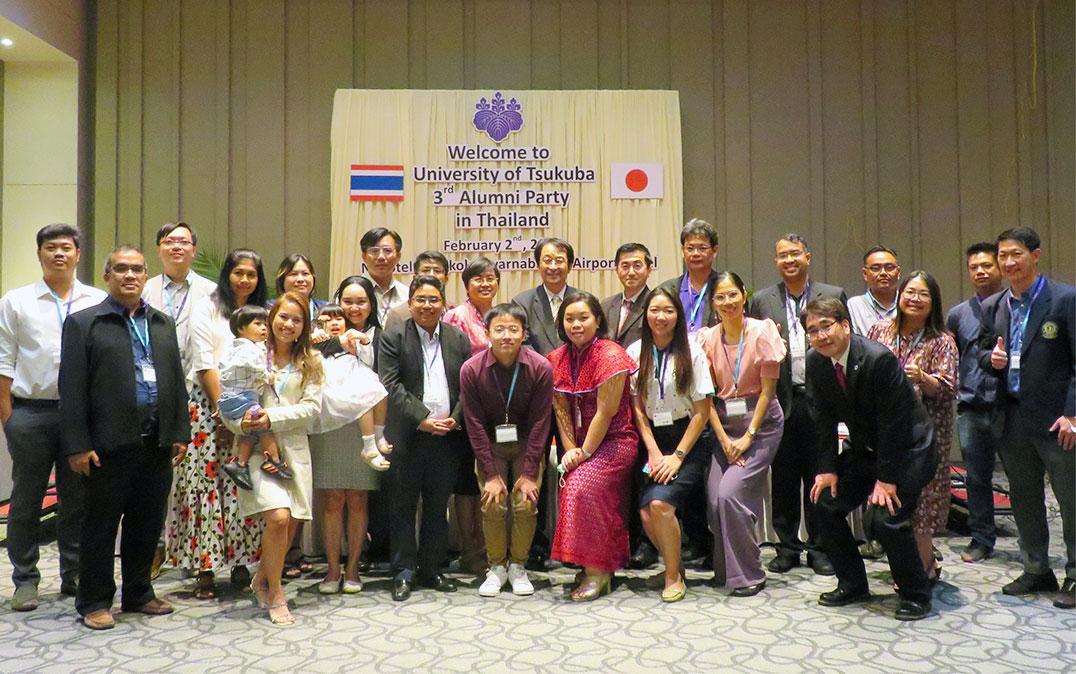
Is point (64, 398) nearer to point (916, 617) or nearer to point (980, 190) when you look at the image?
point (916, 617)

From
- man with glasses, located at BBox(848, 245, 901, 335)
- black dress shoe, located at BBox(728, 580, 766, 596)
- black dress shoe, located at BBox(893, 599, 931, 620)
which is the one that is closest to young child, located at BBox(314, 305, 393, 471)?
black dress shoe, located at BBox(728, 580, 766, 596)

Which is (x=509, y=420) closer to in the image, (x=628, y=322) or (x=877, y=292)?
(x=628, y=322)

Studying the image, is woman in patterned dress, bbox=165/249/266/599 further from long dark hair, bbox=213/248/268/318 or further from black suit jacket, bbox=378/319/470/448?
black suit jacket, bbox=378/319/470/448

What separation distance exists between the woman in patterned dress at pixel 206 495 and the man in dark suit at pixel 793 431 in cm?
247

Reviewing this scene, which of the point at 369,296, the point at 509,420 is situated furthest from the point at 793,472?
the point at 369,296

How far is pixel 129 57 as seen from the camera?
7418 mm

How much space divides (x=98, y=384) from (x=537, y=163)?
15.2ft

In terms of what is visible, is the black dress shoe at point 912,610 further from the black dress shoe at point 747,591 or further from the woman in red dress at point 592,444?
the woman in red dress at point 592,444

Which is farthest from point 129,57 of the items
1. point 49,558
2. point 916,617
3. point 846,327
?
point 916,617

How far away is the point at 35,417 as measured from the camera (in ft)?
12.4

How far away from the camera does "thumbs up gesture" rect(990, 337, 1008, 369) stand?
3.96 meters

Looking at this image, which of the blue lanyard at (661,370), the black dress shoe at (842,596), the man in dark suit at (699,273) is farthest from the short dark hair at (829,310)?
the black dress shoe at (842,596)

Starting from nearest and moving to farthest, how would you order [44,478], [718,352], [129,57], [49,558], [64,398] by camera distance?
[64,398] → [44,478] → [718,352] → [49,558] → [129,57]

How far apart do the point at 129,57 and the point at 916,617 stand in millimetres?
7196
